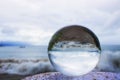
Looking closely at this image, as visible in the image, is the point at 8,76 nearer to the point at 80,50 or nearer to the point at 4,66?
the point at 4,66

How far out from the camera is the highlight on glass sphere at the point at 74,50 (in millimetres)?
4832

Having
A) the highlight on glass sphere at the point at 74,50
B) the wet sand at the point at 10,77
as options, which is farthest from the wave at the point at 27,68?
the highlight on glass sphere at the point at 74,50

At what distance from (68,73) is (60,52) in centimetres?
45

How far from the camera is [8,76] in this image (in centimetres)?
1488

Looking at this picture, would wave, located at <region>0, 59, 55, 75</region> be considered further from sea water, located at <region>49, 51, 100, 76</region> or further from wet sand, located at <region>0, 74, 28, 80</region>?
sea water, located at <region>49, 51, 100, 76</region>

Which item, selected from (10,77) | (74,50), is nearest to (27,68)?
(10,77)

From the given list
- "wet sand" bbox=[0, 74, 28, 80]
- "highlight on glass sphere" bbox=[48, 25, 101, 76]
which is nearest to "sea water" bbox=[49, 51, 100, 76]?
"highlight on glass sphere" bbox=[48, 25, 101, 76]

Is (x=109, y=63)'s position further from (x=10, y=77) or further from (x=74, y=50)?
(x=74, y=50)

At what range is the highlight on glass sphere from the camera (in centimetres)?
483

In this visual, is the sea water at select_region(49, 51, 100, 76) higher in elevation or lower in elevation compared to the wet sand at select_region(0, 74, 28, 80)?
higher

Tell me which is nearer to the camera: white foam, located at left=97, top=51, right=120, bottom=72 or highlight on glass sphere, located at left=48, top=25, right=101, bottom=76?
highlight on glass sphere, located at left=48, top=25, right=101, bottom=76

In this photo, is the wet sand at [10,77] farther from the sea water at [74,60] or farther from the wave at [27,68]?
the sea water at [74,60]

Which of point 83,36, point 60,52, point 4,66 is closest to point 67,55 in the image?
point 60,52

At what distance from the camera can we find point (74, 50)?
4891 mm
